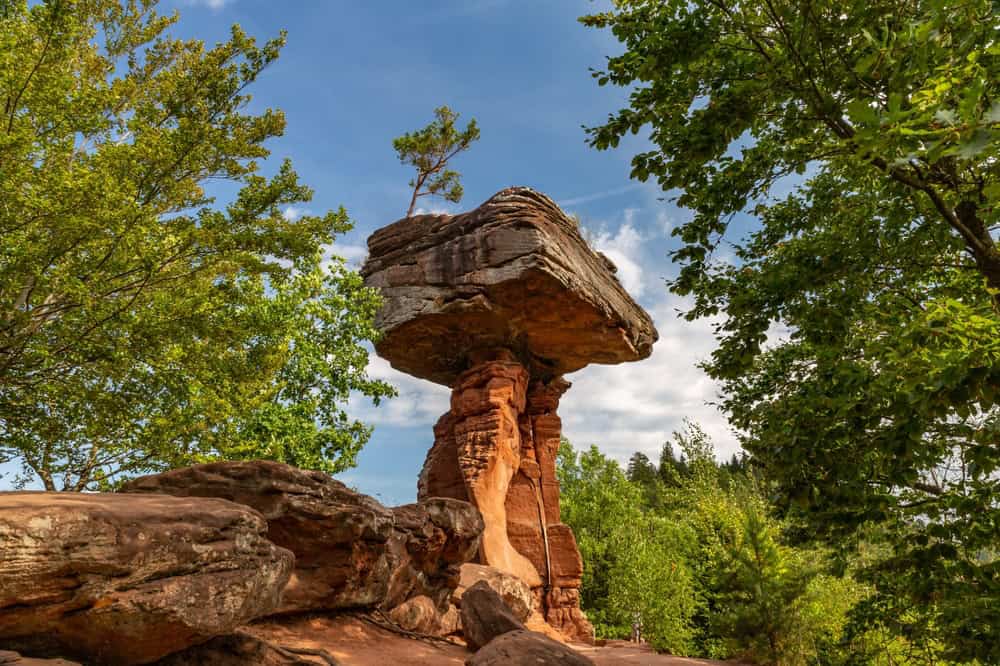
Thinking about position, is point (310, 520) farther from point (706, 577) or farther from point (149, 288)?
point (706, 577)

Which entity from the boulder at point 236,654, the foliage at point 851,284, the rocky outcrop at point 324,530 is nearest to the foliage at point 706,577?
the foliage at point 851,284

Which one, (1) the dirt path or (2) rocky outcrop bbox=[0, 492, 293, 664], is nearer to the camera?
(2) rocky outcrop bbox=[0, 492, 293, 664]

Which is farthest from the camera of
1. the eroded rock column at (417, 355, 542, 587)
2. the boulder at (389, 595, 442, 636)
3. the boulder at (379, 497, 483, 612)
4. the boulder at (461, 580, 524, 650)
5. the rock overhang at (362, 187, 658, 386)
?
the eroded rock column at (417, 355, 542, 587)

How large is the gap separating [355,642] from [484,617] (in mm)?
1989

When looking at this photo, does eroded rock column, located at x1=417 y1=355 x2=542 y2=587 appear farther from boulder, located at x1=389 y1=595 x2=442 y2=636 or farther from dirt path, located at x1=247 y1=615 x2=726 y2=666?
dirt path, located at x1=247 y1=615 x2=726 y2=666

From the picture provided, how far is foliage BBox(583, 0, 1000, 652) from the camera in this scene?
15.4 feet

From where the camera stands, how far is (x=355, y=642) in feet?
26.0

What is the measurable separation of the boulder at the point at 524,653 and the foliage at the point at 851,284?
3.01 metres

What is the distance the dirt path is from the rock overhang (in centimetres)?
937

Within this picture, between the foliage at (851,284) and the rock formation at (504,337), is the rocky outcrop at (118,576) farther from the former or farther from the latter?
the rock formation at (504,337)

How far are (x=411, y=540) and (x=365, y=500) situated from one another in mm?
1971

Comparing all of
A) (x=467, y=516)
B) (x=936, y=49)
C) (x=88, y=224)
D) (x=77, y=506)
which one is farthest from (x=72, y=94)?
(x=936, y=49)

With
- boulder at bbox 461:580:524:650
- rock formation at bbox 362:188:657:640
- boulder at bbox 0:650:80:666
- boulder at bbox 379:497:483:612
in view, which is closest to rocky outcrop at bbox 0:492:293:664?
boulder at bbox 0:650:80:666

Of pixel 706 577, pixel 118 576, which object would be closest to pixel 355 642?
pixel 118 576
